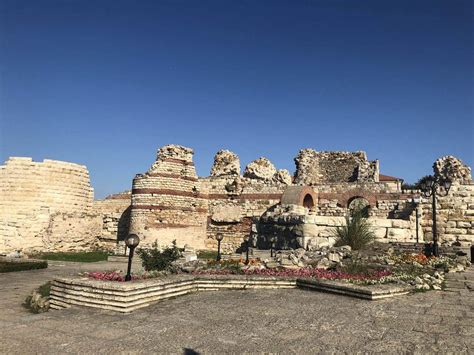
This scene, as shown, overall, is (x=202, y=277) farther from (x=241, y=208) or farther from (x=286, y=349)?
(x=241, y=208)

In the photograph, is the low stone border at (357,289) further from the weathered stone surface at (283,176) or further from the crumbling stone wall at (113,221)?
the weathered stone surface at (283,176)

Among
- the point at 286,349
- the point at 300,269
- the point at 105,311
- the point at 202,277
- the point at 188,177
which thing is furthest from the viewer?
the point at 188,177

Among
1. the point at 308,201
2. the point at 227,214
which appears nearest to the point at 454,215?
the point at 308,201

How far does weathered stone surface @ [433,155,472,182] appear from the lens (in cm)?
2084

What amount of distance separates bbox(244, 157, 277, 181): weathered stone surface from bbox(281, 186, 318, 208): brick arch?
4826mm

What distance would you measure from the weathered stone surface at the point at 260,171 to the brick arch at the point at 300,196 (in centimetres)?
483

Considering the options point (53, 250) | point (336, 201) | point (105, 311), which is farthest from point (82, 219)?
point (105, 311)

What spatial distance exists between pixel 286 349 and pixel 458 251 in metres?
10.4

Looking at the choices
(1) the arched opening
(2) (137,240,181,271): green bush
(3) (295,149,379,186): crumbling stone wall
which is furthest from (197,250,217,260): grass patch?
(3) (295,149,379,186): crumbling stone wall

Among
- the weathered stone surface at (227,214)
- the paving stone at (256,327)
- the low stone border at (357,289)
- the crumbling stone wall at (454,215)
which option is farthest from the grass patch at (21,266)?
the crumbling stone wall at (454,215)

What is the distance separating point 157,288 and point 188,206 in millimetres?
14524

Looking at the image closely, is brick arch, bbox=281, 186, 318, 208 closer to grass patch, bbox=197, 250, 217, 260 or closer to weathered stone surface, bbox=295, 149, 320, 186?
grass patch, bbox=197, 250, 217, 260

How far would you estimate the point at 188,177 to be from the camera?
67.5 ft

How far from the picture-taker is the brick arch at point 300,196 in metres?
18.6
